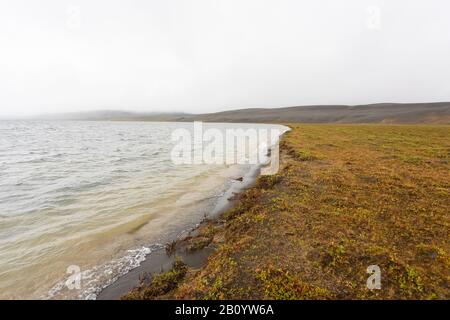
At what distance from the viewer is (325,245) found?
21.7ft

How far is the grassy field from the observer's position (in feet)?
16.6

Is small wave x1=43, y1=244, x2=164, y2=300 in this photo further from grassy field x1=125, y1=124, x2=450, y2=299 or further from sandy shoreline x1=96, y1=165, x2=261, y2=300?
grassy field x1=125, y1=124, x2=450, y2=299

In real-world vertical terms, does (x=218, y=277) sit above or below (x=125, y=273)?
above

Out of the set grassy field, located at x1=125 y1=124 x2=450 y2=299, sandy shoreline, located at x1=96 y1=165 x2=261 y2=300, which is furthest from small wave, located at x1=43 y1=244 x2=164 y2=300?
grassy field, located at x1=125 y1=124 x2=450 y2=299

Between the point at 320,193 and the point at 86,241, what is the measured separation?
10612 mm

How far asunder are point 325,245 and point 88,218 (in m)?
10.4

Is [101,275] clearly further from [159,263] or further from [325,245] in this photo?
[325,245]

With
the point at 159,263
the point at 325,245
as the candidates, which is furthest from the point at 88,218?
the point at 325,245

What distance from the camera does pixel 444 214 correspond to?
338 inches

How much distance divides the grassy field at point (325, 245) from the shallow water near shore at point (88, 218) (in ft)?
6.66

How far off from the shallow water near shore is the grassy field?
203cm

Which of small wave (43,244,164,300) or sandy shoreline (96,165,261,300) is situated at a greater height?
sandy shoreline (96,165,261,300)
